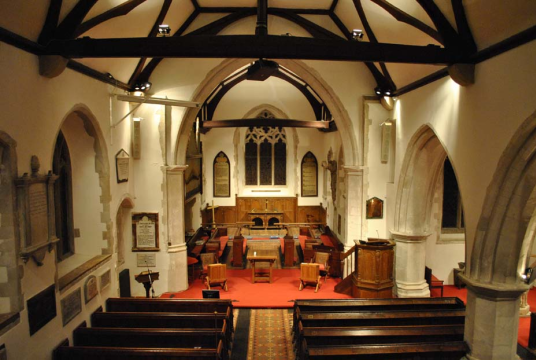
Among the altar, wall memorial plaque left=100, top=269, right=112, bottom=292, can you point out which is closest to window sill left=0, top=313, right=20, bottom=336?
wall memorial plaque left=100, top=269, right=112, bottom=292

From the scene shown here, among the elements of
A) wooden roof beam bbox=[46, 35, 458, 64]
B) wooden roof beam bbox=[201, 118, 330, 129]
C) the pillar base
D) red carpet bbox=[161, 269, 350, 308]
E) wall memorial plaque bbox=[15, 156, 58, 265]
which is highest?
wooden roof beam bbox=[46, 35, 458, 64]

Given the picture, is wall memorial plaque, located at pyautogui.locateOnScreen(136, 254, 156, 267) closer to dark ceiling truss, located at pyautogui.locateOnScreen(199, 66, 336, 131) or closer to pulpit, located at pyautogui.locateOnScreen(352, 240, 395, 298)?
pulpit, located at pyautogui.locateOnScreen(352, 240, 395, 298)

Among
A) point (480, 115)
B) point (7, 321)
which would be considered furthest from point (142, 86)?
point (480, 115)

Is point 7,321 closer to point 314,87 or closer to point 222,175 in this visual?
point 314,87

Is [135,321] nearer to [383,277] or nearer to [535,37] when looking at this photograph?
[383,277]

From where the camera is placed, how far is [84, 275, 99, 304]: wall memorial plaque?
18.8ft

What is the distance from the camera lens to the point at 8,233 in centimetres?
393

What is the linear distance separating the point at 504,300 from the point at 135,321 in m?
5.29

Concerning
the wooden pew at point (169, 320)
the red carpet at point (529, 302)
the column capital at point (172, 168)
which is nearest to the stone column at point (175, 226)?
the column capital at point (172, 168)

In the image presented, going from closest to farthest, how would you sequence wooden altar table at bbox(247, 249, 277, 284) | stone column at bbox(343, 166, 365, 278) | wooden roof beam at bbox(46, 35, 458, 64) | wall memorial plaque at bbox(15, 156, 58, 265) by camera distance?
wall memorial plaque at bbox(15, 156, 58, 265), wooden roof beam at bbox(46, 35, 458, 64), stone column at bbox(343, 166, 365, 278), wooden altar table at bbox(247, 249, 277, 284)

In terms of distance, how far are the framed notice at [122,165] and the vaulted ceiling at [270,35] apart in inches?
60.9

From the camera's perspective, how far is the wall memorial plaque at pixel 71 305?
5.06 metres

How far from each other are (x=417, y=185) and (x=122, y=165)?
20.8 feet

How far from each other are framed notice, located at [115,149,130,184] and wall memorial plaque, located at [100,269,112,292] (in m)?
1.82
